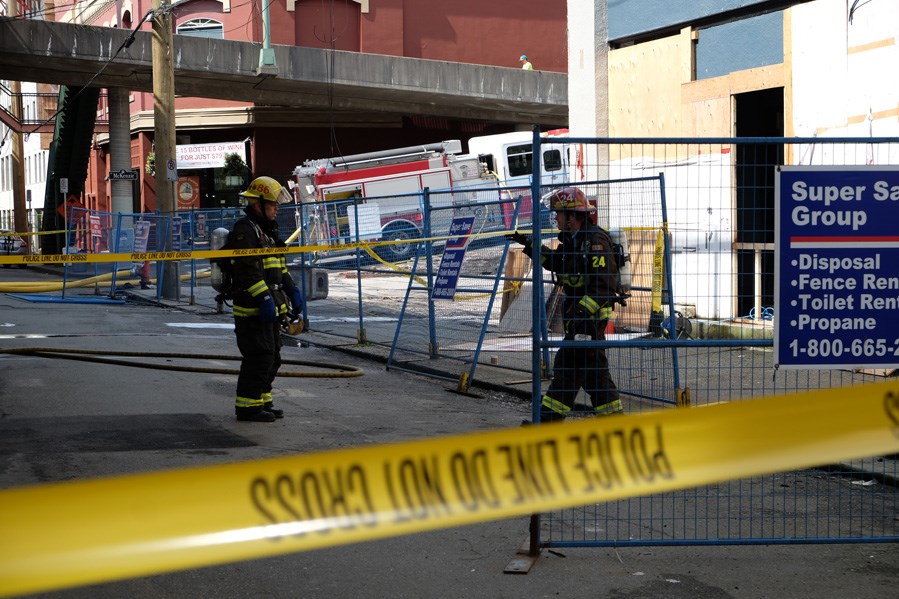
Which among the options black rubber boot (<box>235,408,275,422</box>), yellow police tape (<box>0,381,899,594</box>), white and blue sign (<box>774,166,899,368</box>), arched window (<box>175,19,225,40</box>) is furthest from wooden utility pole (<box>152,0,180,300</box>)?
arched window (<box>175,19,225,40</box>)

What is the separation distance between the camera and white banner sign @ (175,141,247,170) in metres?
39.4

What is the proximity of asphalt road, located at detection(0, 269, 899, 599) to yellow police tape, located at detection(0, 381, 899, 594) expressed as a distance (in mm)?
1852

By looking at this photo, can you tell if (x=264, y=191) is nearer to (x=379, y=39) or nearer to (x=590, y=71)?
(x=590, y=71)

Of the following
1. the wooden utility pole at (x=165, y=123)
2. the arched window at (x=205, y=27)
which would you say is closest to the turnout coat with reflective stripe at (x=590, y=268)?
the wooden utility pole at (x=165, y=123)

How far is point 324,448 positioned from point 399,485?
17.1 feet

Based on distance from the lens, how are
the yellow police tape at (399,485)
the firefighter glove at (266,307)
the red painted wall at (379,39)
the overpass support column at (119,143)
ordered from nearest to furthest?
the yellow police tape at (399,485) < the firefighter glove at (266,307) < the overpass support column at (119,143) < the red painted wall at (379,39)

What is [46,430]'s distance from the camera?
8.04 m

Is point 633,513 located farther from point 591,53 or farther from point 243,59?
point 243,59

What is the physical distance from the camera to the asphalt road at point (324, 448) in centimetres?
485

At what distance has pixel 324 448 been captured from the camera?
766 cm

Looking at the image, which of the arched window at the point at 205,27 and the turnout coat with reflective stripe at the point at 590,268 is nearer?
the turnout coat with reflective stripe at the point at 590,268

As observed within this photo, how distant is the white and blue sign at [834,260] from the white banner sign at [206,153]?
3594 centimetres

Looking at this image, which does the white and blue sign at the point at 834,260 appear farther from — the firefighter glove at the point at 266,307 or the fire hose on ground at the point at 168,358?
the fire hose on ground at the point at 168,358

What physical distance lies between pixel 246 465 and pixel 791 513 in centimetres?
424
